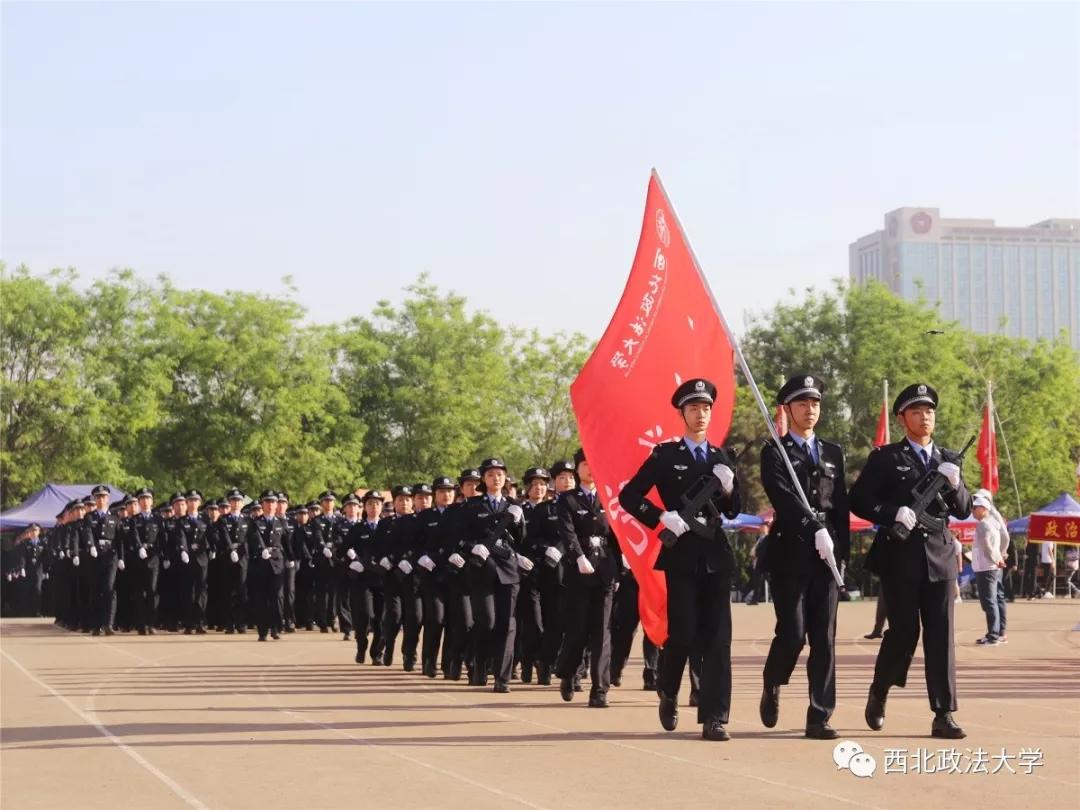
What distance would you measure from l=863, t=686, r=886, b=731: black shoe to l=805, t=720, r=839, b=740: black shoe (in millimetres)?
247

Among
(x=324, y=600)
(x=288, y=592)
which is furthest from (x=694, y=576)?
(x=324, y=600)

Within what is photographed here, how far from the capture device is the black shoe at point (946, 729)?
997cm

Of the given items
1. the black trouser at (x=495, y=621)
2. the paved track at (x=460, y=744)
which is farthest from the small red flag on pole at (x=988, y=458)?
the black trouser at (x=495, y=621)

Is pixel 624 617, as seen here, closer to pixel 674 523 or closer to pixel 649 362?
pixel 649 362

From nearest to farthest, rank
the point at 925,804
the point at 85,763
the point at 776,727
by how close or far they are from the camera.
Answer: the point at 925,804, the point at 85,763, the point at 776,727

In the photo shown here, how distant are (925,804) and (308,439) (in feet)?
163

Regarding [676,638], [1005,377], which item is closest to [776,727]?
[676,638]

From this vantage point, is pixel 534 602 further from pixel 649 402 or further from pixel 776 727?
pixel 776 727

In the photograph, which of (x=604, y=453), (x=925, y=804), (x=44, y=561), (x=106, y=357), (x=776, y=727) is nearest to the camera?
(x=925, y=804)

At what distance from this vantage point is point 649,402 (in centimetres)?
1299

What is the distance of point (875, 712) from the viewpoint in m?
10.3

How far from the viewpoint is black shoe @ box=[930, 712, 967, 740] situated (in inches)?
392

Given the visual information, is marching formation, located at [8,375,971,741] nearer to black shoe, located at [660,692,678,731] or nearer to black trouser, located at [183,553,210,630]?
black shoe, located at [660,692,678,731]

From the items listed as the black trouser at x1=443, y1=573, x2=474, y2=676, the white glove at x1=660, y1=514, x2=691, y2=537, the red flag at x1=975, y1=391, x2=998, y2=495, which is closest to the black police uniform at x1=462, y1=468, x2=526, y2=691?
the black trouser at x1=443, y1=573, x2=474, y2=676
